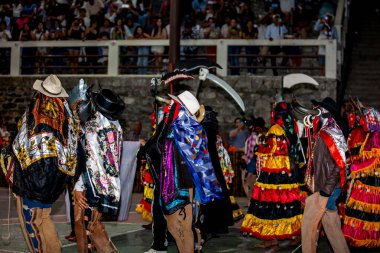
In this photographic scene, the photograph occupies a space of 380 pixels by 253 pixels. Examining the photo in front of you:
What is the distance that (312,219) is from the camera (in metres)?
7.51

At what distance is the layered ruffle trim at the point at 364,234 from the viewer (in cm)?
932

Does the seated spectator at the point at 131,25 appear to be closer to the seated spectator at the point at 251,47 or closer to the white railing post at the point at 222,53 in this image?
the white railing post at the point at 222,53

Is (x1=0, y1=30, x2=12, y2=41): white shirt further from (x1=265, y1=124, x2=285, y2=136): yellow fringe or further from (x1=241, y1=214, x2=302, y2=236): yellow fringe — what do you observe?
(x1=241, y1=214, x2=302, y2=236): yellow fringe

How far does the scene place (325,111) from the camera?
307 inches

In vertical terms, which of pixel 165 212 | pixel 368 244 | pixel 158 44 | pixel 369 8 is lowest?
pixel 368 244

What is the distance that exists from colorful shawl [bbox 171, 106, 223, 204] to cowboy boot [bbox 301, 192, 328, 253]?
1.03 meters

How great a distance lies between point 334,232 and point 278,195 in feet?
6.57

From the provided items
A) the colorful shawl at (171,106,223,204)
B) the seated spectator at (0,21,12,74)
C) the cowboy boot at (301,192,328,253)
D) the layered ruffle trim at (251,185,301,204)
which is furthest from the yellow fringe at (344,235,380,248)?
the seated spectator at (0,21,12,74)

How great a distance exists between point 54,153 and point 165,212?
1.43m

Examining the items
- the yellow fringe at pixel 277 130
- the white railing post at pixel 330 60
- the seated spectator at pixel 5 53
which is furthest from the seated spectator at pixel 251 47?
the yellow fringe at pixel 277 130

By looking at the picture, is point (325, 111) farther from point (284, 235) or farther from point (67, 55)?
point (67, 55)

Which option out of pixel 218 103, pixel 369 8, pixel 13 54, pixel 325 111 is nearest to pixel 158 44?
pixel 218 103

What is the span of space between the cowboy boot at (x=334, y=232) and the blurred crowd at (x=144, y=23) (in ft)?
32.9

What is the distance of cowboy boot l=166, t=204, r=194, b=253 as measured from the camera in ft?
23.9
